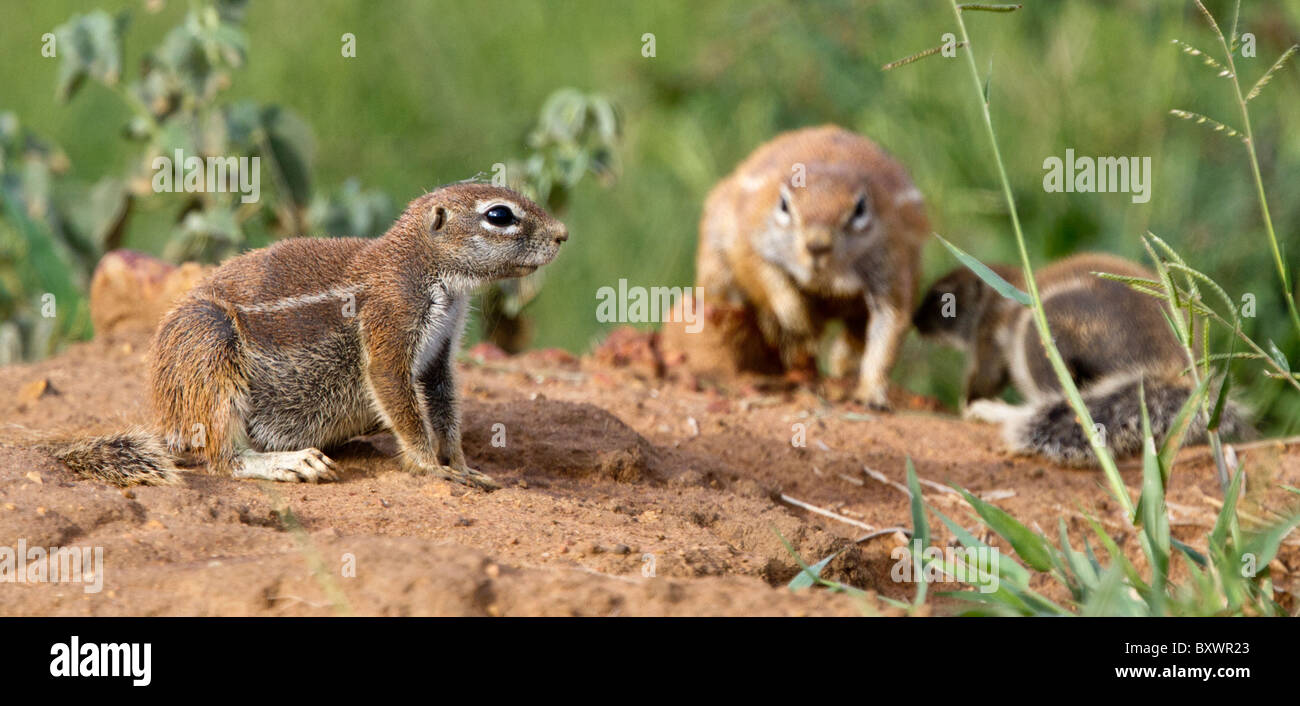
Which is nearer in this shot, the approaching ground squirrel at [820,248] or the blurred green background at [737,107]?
the approaching ground squirrel at [820,248]

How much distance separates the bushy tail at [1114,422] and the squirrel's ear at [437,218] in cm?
282

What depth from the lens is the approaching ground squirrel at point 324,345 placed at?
386 centimetres

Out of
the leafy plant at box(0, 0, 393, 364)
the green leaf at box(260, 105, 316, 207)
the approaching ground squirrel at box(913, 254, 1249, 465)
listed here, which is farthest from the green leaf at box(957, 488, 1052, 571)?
the green leaf at box(260, 105, 316, 207)

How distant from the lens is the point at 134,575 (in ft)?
9.36

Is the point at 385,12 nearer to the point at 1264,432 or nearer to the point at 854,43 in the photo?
the point at 854,43

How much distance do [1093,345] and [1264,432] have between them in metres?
1.40

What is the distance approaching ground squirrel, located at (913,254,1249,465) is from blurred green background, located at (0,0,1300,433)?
119cm

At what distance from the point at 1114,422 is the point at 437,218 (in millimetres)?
3248

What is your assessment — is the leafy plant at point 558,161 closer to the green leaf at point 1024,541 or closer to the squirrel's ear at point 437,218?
the squirrel's ear at point 437,218

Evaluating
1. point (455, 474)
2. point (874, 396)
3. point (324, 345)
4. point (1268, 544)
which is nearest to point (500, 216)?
point (324, 345)

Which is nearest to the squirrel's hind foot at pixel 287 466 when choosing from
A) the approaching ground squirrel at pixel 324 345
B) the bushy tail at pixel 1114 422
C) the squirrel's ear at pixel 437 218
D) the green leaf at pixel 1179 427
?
the approaching ground squirrel at pixel 324 345

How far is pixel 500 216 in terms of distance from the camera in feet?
13.4

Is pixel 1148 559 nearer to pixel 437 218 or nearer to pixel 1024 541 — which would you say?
pixel 1024 541

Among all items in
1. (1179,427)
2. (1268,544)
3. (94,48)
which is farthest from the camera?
(94,48)
